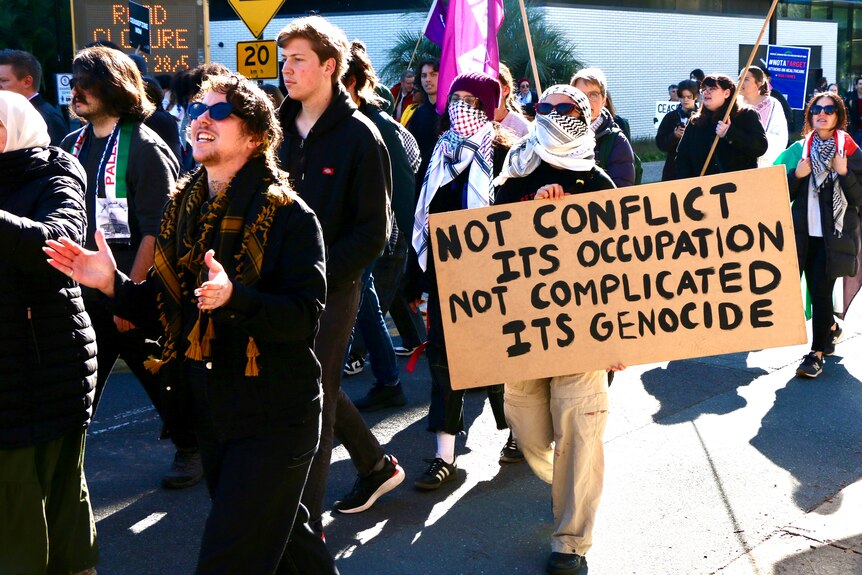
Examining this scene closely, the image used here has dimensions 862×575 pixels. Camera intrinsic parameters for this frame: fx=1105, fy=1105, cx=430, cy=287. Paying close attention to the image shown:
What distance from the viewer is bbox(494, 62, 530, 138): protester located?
6.93m

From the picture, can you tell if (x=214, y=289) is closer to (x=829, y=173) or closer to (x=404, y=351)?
(x=404, y=351)

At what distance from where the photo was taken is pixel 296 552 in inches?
133

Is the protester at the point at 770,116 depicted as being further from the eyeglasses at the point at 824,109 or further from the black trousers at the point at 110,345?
the black trousers at the point at 110,345

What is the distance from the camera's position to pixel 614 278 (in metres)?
4.31

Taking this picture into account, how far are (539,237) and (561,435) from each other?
2.52ft

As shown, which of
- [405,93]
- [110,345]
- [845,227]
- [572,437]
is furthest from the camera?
[405,93]

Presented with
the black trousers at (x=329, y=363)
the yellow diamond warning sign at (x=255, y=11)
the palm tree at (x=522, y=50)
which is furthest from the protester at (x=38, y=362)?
the palm tree at (x=522, y=50)

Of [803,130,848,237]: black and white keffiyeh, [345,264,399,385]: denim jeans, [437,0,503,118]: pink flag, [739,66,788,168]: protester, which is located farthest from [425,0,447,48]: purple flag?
[345,264,399,385]: denim jeans

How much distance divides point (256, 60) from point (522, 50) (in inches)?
687

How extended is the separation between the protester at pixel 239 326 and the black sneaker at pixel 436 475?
1876 millimetres

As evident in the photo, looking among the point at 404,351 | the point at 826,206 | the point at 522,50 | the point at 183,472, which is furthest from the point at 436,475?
the point at 522,50

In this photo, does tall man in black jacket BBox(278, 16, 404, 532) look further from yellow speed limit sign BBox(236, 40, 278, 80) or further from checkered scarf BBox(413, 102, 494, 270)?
yellow speed limit sign BBox(236, 40, 278, 80)

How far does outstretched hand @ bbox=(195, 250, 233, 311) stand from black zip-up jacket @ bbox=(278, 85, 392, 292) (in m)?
1.18

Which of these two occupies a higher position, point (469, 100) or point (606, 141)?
point (469, 100)
